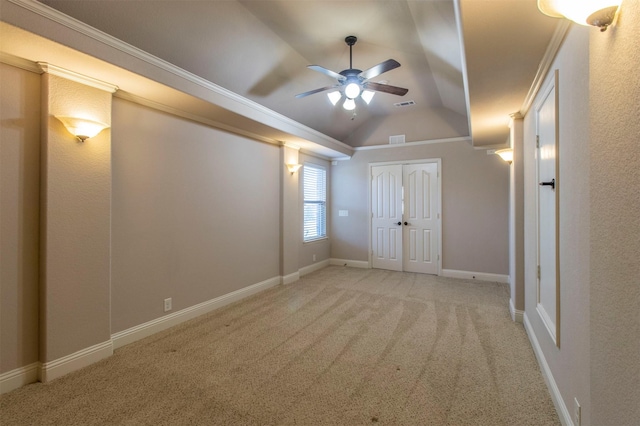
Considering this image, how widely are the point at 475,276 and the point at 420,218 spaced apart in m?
1.41

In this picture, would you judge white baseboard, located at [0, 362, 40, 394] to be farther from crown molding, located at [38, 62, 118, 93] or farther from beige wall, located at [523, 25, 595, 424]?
beige wall, located at [523, 25, 595, 424]

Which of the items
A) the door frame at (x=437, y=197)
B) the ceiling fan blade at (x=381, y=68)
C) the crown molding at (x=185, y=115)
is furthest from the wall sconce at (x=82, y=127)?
the door frame at (x=437, y=197)

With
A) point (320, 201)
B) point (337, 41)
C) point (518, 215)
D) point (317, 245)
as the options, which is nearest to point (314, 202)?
point (320, 201)

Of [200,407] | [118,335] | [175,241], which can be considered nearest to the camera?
[200,407]

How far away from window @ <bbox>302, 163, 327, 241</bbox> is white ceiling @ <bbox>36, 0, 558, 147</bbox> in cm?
166

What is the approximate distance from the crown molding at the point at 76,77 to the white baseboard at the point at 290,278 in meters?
3.47

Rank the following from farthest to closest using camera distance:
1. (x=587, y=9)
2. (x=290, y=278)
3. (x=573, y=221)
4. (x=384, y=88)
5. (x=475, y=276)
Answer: (x=475, y=276) → (x=290, y=278) → (x=384, y=88) → (x=573, y=221) → (x=587, y=9)

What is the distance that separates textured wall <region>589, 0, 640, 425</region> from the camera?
3.04ft

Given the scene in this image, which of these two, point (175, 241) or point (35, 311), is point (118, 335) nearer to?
point (35, 311)

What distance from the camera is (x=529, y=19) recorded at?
1.67 meters

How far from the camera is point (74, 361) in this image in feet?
8.03

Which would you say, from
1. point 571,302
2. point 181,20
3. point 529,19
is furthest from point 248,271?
point 529,19

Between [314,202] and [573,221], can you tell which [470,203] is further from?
[573,221]

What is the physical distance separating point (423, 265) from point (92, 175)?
5306 millimetres
